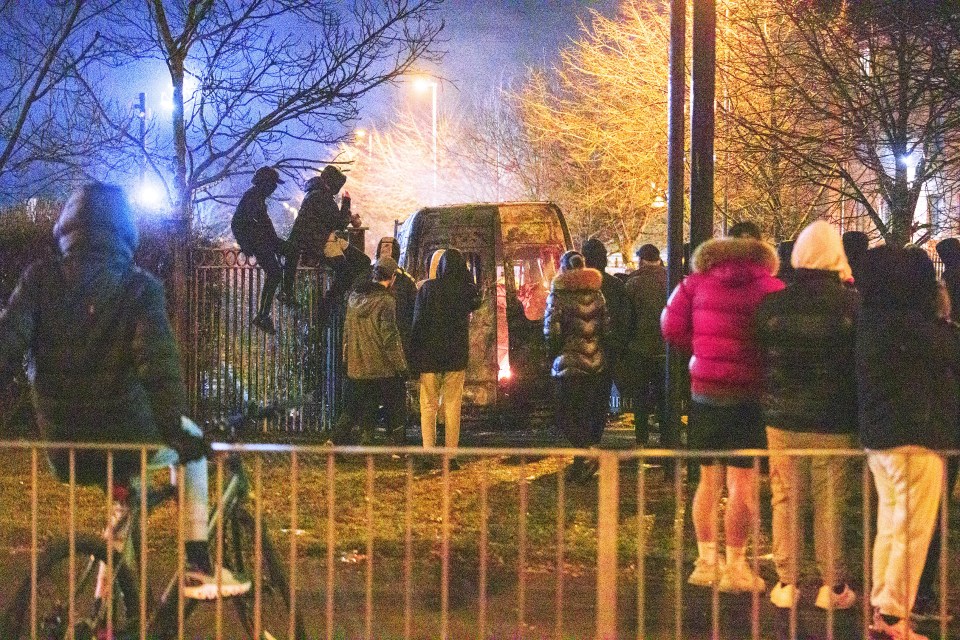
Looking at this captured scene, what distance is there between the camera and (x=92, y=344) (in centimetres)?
462

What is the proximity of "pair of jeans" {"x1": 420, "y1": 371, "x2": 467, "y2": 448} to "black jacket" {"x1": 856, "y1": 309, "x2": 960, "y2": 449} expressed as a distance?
508 centimetres

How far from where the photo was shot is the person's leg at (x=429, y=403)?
10.2 meters

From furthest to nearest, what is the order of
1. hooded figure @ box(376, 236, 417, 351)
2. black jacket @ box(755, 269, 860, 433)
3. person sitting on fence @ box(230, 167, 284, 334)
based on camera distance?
1. hooded figure @ box(376, 236, 417, 351)
2. person sitting on fence @ box(230, 167, 284, 334)
3. black jacket @ box(755, 269, 860, 433)

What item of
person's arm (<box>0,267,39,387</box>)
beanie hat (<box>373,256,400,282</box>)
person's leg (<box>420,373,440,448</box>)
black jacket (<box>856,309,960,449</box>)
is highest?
beanie hat (<box>373,256,400,282</box>)

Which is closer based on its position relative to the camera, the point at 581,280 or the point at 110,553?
the point at 110,553

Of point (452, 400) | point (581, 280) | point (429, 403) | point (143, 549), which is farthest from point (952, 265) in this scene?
point (143, 549)

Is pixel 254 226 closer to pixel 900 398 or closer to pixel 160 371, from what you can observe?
pixel 160 371

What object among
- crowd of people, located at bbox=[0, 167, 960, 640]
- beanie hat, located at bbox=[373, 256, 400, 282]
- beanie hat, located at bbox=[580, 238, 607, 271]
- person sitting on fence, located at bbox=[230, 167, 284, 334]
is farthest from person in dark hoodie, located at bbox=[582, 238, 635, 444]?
person sitting on fence, located at bbox=[230, 167, 284, 334]

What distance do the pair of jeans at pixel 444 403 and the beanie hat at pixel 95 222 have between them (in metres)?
5.53

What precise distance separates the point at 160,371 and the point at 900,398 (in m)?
3.39

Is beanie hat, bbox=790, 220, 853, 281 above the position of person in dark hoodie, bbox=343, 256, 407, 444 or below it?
above

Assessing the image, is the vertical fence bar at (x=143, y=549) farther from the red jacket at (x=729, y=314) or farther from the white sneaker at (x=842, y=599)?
the white sneaker at (x=842, y=599)

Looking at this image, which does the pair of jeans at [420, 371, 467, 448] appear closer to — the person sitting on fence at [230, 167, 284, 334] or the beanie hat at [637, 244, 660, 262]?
the beanie hat at [637, 244, 660, 262]

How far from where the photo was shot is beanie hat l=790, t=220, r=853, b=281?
5930 millimetres
